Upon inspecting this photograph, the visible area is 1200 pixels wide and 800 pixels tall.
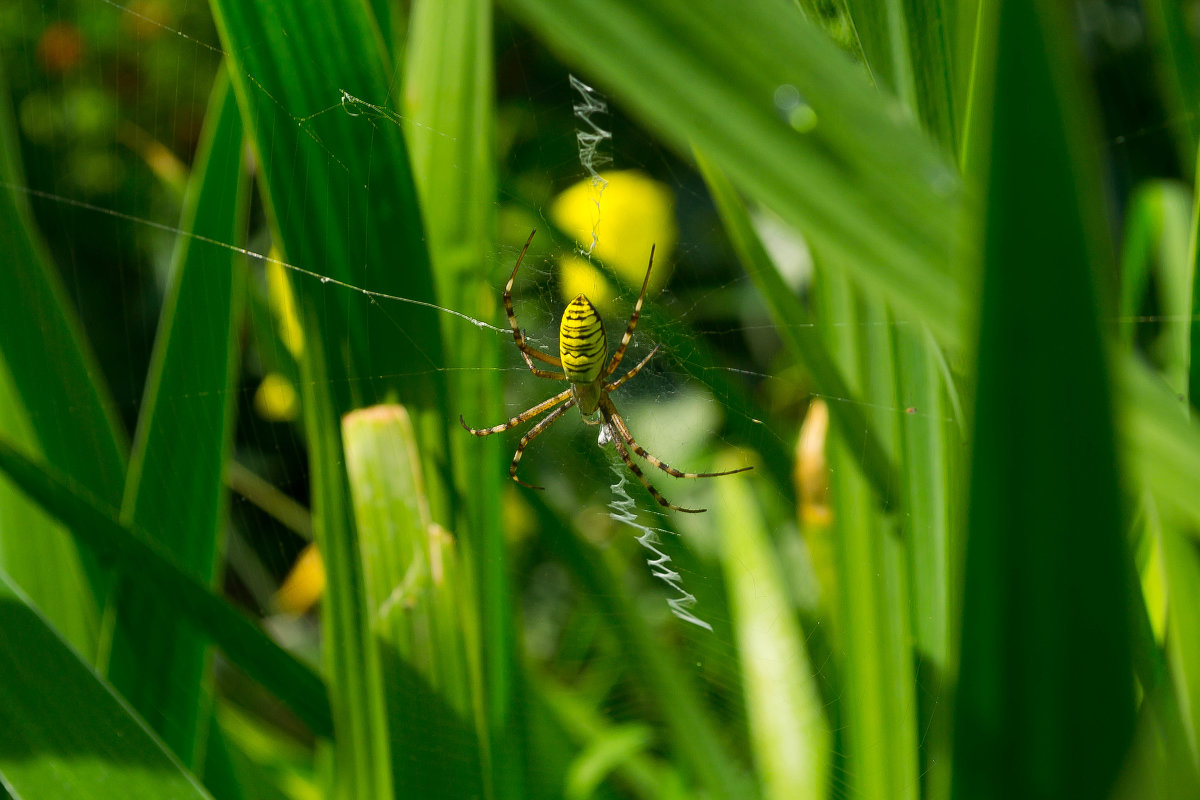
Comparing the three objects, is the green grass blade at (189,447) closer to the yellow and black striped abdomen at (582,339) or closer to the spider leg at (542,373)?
the yellow and black striped abdomen at (582,339)

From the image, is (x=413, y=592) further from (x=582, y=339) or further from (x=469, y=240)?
(x=582, y=339)

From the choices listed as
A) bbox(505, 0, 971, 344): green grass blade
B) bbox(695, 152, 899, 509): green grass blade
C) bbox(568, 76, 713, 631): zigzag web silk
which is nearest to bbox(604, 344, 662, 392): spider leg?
bbox(568, 76, 713, 631): zigzag web silk

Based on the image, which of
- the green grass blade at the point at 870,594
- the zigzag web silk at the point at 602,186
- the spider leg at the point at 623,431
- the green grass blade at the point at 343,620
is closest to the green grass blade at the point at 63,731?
the green grass blade at the point at 343,620

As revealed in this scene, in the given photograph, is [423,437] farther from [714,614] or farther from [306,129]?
[714,614]

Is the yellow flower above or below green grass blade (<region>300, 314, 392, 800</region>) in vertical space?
above

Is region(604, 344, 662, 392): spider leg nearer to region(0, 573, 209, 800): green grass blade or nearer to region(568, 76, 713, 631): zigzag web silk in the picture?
region(568, 76, 713, 631): zigzag web silk

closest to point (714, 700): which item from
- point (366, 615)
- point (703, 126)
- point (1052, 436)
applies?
point (366, 615)
